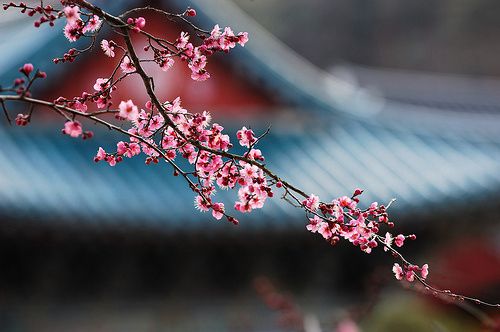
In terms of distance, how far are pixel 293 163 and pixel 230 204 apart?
922mm

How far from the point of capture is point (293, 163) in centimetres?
754

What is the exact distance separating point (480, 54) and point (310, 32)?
4.90 meters

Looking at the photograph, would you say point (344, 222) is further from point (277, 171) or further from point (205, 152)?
point (277, 171)

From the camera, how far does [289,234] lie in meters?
6.59

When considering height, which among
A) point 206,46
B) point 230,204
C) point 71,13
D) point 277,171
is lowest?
point 71,13

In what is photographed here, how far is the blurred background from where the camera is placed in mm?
6383

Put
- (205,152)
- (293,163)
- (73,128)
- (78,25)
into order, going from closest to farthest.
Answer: (73,128) → (78,25) → (205,152) → (293,163)

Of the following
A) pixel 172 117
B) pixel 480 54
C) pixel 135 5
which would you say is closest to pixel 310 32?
pixel 480 54

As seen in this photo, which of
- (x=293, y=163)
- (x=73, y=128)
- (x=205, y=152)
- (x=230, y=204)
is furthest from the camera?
(x=293, y=163)

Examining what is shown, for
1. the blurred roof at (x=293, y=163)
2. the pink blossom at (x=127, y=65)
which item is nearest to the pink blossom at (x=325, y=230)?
the pink blossom at (x=127, y=65)

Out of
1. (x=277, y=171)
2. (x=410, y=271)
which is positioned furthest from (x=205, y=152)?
(x=277, y=171)

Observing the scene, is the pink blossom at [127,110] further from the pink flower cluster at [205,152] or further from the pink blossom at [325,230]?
the pink blossom at [325,230]

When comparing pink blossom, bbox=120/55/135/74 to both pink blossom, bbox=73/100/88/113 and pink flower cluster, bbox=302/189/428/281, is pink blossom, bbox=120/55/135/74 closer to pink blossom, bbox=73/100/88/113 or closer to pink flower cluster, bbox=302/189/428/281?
pink blossom, bbox=73/100/88/113

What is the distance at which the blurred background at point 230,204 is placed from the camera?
6.38 meters
